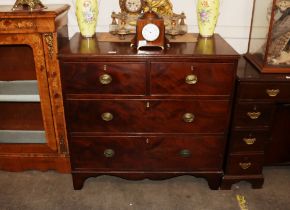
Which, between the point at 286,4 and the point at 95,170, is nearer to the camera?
the point at 286,4

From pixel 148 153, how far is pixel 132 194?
1.30ft

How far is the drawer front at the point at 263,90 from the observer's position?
7.09 feet

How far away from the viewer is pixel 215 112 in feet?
7.29

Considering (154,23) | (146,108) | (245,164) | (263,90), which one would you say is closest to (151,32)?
(154,23)

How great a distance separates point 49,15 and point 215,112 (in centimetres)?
135

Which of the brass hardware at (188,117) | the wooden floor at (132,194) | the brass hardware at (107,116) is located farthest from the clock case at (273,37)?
the brass hardware at (107,116)

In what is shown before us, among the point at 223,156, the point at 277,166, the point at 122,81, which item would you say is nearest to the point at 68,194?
the point at 122,81

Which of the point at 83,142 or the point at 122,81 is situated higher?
the point at 122,81

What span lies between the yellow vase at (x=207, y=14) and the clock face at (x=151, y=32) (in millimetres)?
→ 501

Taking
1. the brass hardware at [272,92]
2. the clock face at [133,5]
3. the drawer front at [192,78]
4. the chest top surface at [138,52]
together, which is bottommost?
the brass hardware at [272,92]

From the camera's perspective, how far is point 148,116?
7.35 ft

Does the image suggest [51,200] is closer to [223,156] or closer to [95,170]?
[95,170]

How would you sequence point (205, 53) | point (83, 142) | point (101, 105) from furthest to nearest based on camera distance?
point (83, 142)
point (101, 105)
point (205, 53)

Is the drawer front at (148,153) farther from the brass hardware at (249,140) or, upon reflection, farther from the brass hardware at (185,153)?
the brass hardware at (249,140)
